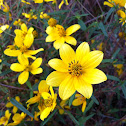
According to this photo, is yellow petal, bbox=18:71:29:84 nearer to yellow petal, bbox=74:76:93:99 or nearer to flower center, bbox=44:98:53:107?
flower center, bbox=44:98:53:107

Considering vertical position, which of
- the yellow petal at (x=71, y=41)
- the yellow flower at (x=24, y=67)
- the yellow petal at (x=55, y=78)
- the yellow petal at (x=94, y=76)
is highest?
the yellow petal at (x=71, y=41)

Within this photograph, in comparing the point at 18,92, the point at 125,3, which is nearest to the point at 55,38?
the point at 125,3

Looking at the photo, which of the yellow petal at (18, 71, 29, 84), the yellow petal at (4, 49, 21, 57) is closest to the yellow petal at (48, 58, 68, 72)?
the yellow petal at (18, 71, 29, 84)

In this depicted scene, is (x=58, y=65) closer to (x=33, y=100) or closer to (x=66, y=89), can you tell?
(x=66, y=89)

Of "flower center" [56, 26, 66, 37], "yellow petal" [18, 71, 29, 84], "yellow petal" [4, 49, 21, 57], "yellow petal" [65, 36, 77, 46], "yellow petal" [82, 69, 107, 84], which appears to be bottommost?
"yellow petal" [18, 71, 29, 84]

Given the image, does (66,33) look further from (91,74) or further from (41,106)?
(41,106)

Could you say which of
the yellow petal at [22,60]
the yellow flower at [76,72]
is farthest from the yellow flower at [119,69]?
the yellow petal at [22,60]

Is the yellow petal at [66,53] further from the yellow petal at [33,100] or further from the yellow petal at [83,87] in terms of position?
the yellow petal at [33,100]
